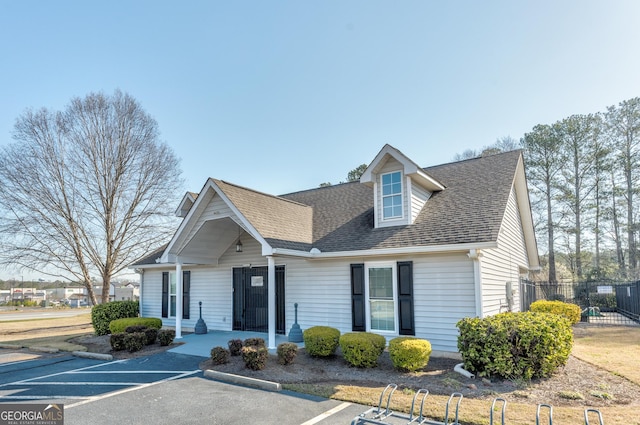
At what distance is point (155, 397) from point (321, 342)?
3.79 metres

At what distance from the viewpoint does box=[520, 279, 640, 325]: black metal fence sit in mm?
17922

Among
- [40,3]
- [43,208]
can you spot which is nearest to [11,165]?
[43,208]

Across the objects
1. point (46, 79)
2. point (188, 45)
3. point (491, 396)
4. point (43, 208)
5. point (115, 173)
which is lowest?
point (491, 396)

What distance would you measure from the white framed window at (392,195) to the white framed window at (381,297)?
1755 mm

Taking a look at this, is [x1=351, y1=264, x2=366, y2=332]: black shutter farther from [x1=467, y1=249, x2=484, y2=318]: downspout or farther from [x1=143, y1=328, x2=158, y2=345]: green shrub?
[x1=143, y1=328, x2=158, y2=345]: green shrub

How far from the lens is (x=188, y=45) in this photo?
1359 centimetres

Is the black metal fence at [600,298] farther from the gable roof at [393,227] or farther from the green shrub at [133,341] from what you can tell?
the green shrub at [133,341]

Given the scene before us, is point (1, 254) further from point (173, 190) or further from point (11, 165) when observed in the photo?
point (173, 190)

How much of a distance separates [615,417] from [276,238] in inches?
316

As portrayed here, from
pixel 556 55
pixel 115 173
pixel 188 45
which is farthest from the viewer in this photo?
pixel 115 173

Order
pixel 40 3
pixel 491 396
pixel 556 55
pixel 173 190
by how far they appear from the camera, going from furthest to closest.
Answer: pixel 173 190 → pixel 556 55 → pixel 40 3 → pixel 491 396

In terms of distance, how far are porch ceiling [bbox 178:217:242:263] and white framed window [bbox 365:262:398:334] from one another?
496 centimetres

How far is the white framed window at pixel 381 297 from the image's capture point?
10453 mm

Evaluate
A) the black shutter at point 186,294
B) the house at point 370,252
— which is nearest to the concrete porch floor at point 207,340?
the house at point 370,252
